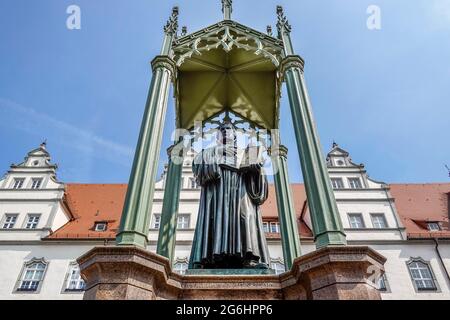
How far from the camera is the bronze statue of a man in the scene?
5.06m

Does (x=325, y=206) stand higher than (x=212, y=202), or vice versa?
(x=212, y=202)

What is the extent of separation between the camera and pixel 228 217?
542 centimetres

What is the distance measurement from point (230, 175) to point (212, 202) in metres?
0.57

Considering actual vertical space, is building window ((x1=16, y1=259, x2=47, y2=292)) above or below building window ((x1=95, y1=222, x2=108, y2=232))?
below

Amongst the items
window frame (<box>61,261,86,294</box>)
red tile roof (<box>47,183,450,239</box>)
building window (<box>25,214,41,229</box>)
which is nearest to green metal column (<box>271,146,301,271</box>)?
red tile roof (<box>47,183,450,239</box>)

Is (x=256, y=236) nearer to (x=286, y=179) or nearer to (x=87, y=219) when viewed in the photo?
(x=286, y=179)

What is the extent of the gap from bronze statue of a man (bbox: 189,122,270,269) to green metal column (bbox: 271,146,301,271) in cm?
87

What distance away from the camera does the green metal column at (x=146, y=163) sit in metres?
Result: 4.12

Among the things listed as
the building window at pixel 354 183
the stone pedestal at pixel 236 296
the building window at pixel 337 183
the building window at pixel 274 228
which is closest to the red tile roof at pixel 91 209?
Result: the building window at pixel 274 228

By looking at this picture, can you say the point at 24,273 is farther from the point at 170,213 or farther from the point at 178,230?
the point at 170,213

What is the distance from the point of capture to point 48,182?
23156 millimetres

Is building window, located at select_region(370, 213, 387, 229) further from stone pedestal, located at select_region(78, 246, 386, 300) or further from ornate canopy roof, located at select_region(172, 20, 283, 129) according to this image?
stone pedestal, located at select_region(78, 246, 386, 300)

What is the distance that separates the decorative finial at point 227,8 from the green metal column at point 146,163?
243 cm

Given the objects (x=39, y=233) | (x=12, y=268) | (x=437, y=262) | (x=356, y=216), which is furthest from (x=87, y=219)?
(x=437, y=262)
